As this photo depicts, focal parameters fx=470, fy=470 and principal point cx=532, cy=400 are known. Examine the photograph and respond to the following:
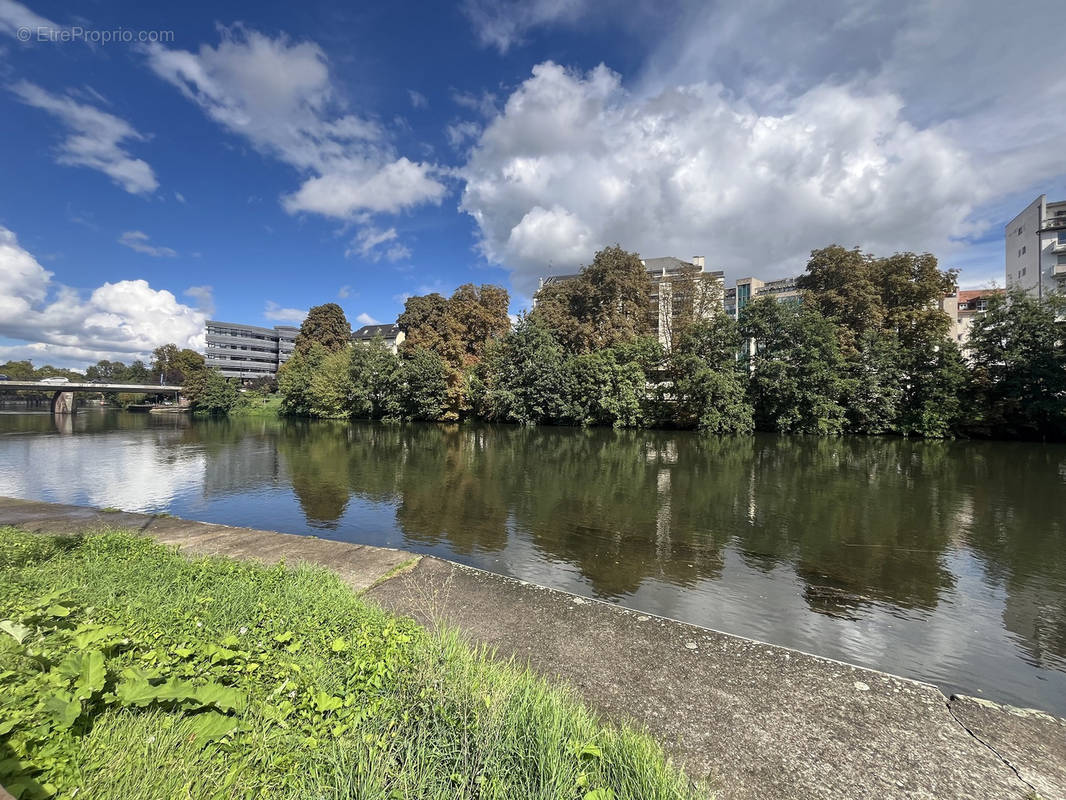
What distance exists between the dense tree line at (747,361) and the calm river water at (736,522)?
5904 millimetres

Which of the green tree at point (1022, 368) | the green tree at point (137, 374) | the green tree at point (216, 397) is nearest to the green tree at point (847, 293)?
the green tree at point (1022, 368)

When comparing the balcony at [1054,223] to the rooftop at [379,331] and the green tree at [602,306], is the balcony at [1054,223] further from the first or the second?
the rooftop at [379,331]

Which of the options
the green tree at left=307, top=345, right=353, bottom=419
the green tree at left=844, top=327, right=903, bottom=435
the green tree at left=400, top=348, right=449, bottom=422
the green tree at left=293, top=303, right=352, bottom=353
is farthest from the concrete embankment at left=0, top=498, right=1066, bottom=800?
the green tree at left=293, top=303, right=352, bottom=353

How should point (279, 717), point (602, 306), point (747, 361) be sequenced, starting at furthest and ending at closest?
1. point (602, 306)
2. point (747, 361)
3. point (279, 717)

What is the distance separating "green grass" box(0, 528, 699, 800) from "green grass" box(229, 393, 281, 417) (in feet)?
187

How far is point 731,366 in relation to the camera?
30141 mm

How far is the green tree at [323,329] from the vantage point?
59.6 metres

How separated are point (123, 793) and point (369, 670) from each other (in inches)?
45.7

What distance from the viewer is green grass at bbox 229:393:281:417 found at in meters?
54.8

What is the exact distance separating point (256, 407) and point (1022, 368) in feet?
231

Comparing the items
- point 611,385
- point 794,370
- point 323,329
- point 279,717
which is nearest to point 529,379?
point 611,385

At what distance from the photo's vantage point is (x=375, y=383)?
43219 millimetres

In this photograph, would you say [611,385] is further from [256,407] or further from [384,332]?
[384,332]

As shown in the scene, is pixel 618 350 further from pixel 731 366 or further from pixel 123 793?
pixel 123 793
